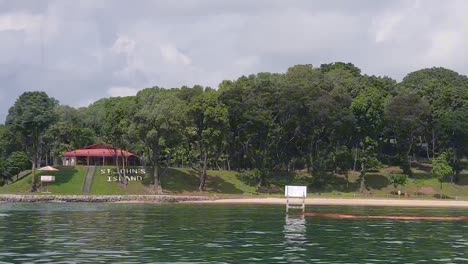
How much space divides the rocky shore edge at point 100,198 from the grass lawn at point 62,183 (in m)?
9.28

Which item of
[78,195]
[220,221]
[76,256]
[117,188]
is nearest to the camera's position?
[76,256]

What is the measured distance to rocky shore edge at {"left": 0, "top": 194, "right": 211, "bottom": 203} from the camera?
11756 centimetres

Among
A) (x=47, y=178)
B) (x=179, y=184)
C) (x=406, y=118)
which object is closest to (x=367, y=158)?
(x=406, y=118)

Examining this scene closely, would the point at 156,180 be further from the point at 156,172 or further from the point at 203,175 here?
the point at 203,175

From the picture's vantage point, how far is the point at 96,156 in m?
157

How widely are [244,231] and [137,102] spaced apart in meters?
81.6

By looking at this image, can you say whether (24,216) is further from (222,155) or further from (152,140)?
(222,155)

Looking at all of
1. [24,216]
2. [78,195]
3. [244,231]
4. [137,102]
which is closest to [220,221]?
[244,231]

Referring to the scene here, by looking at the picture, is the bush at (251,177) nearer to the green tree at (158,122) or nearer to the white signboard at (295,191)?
the green tree at (158,122)

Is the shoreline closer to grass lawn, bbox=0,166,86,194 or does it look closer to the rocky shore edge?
the rocky shore edge

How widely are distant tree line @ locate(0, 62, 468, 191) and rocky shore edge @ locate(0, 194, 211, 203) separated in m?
10.9

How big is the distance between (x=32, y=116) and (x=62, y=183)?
552 inches

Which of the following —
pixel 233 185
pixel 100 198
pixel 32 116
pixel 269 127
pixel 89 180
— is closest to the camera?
pixel 100 198

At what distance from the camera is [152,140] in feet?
416
